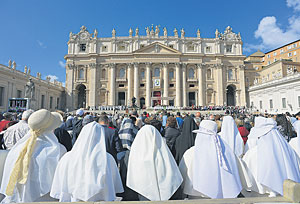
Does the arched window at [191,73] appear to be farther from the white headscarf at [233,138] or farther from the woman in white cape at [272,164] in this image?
the woman in white cape at [272,164]

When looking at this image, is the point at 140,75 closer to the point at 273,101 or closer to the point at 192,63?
the point at 192,63

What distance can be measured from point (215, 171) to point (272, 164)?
Answer: 1170mm

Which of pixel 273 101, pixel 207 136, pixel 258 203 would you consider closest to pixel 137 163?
pixel 207 136

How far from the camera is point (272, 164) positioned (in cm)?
300

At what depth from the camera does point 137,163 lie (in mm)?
2459

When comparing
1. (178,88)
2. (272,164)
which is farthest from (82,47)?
(272,164)

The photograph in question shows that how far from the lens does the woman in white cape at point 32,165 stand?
2332 millimetres

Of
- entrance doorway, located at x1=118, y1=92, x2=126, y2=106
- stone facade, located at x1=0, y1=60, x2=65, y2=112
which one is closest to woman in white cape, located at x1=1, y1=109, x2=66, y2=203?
stone facade, located at x1=0, y1=60, x2=65, y2=112

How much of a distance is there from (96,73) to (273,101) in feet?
121

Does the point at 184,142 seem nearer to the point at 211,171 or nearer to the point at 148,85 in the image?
the point at 211,171

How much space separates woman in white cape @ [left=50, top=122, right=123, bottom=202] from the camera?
222 centimetres

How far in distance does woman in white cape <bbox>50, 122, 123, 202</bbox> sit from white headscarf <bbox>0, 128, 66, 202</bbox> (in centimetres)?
16

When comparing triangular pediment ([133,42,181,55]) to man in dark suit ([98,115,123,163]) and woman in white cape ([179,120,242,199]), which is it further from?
woman in white cape ([179,120,242,199])

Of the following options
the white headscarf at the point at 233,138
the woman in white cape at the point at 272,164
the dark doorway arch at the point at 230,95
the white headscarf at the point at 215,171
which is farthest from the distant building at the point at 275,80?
the white headscarf at the point at 215,171
